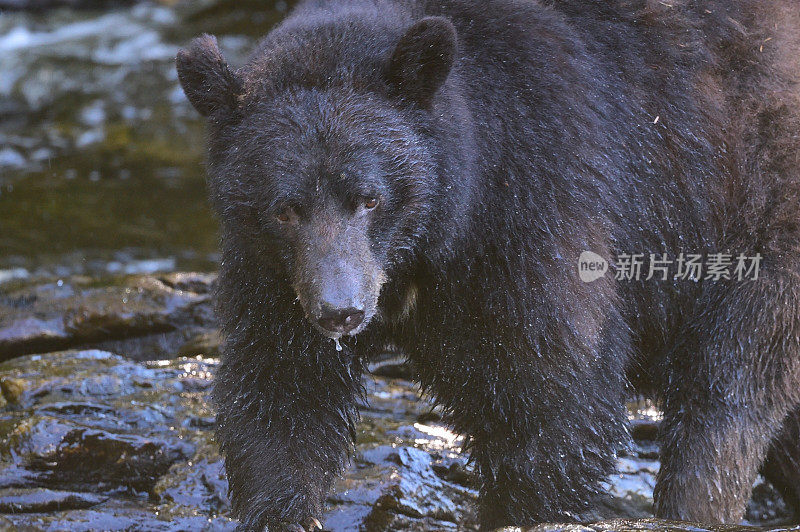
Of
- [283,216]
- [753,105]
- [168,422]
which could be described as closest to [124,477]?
[168,422]

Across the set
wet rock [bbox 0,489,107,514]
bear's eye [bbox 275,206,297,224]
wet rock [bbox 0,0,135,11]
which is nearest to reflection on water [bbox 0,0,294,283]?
wet rock [bbox 0,0,135,11]

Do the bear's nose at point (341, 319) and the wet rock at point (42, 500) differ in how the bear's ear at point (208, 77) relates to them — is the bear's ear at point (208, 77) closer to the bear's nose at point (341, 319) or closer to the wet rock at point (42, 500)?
the bear's nose at point (341, 319)

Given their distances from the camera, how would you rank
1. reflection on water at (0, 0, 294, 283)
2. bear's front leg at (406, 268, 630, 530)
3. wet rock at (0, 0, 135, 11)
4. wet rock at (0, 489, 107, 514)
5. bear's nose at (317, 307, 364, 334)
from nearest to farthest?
bear's nose at (317, 307, 364, 334), bear's front leg at (406, 268, 630, 530), wet rock at (0, 489, 107, 514), reflection on water at (0, 0, 294, 283), wet rock at (0, 0, 135, 11)

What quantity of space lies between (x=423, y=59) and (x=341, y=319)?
1.09 metres

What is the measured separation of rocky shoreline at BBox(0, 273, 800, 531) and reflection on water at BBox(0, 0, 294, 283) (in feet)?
9.75

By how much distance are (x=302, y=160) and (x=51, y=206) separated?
7.26 metres

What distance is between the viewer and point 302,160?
4.18 metres

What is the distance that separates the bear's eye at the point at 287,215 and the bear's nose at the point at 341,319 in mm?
439

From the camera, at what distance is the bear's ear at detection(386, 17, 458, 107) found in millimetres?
4203

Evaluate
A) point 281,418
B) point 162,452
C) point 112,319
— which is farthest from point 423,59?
point 112,319

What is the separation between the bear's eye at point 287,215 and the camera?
13.9 feet

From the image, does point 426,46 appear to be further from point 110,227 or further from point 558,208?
point 110,227

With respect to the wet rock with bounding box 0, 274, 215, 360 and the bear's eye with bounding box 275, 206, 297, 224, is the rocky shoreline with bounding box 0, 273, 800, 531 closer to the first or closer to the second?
the wet rock with bounding box 0, 274, 215, 360

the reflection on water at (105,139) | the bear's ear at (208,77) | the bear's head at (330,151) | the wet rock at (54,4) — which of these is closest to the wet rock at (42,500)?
the bear's head at (330,151)
